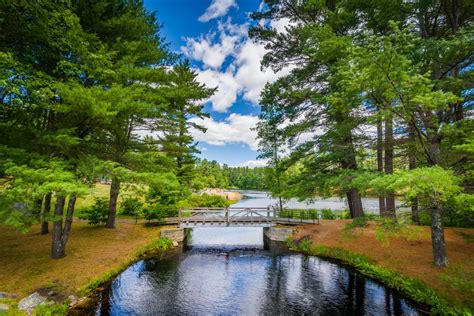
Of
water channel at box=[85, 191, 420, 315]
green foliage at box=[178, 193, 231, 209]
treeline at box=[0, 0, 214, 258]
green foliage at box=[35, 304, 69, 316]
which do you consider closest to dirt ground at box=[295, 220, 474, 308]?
water channel at box=[85, 191, 420, 315]

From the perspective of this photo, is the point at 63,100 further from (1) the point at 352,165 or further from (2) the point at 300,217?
(2) the point at 300,217

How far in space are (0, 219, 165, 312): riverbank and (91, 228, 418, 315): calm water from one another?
0.80m

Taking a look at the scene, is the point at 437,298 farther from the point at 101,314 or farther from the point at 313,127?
the point at 101,314

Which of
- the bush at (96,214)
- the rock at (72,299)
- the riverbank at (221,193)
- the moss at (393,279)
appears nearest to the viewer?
the moss at (393,279)

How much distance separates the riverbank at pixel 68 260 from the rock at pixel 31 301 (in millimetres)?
201

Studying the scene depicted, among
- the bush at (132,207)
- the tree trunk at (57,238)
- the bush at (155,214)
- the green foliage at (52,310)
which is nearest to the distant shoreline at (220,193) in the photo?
the bush at (132,207)

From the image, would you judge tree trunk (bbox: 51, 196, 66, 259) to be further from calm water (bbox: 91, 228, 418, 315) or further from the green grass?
calm water (bbox: 91, 228, 418, 315)

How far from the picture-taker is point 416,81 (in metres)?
5.88

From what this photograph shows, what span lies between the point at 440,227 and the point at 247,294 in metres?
7.55

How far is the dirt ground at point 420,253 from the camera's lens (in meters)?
7.19

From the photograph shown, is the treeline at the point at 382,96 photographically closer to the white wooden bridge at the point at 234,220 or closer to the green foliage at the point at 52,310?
the white wooden bridge at the point at 234,220

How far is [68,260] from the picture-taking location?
30.6ft

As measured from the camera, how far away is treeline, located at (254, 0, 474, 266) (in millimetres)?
6102

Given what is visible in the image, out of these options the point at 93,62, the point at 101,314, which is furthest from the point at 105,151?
the point at 101,314
